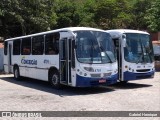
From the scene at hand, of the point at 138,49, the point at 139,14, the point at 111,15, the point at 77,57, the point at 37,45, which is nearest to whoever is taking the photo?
the point at 77,57

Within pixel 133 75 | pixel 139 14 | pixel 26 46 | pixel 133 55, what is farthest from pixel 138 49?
pixel 139 14

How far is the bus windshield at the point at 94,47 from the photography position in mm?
13222

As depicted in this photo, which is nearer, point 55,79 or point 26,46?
point 55,79

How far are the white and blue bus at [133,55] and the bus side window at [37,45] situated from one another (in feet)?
11.2

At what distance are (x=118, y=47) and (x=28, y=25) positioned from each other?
15319 millimetres

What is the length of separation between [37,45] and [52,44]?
2.02 metres

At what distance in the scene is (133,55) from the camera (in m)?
15.2

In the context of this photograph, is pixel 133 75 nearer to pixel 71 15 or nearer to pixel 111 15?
pixel 71 15

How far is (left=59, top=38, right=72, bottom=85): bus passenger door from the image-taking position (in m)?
13.6

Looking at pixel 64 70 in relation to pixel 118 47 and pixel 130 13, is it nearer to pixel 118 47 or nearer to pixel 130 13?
pixel 118 47

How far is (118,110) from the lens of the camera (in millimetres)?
9766

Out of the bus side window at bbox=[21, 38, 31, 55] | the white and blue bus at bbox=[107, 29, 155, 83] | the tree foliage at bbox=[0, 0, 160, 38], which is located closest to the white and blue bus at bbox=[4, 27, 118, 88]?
the white and blue bus at bbox=[107, 29, 155, 83]

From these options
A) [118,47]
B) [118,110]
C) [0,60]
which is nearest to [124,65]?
[118,47]

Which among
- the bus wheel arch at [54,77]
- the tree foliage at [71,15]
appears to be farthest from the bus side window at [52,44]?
the tree foliage at [71,15]
